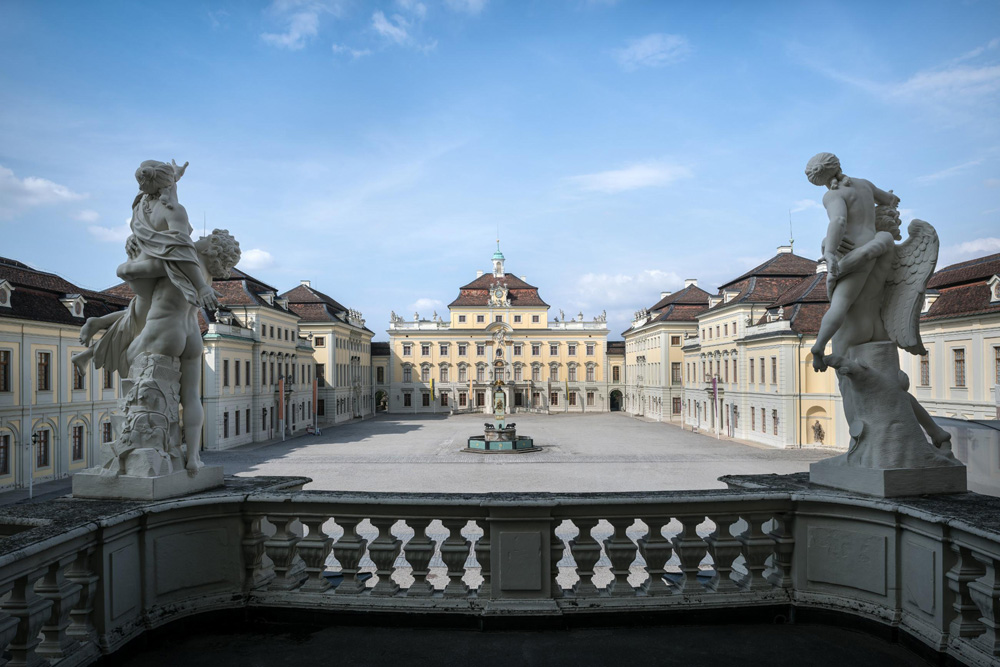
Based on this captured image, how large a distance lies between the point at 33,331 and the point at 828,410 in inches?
1412

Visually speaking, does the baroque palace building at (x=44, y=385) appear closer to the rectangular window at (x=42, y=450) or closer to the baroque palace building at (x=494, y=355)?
the rectangular window at (x=42, y=450)

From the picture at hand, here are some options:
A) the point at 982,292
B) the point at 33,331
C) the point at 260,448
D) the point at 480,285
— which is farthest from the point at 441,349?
the point at 982,292

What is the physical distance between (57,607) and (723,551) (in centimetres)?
358

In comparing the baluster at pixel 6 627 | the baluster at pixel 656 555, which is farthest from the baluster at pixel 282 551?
the baluster at pixel 656 555

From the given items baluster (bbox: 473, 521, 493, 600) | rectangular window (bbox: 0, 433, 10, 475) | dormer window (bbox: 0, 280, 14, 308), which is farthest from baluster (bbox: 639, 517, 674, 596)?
dormer window (bbox: 0, 280, 14, 308)

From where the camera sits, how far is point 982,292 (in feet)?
80.2

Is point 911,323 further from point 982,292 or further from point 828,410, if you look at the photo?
point 828,410

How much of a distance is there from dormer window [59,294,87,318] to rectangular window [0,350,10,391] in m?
3.66

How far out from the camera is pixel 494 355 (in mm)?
69625

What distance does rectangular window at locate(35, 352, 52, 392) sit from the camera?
24328 millimetres

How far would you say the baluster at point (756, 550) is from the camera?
156 inches

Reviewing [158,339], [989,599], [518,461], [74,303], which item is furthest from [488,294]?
[989,599]

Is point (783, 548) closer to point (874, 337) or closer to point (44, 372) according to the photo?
point (874, 337)

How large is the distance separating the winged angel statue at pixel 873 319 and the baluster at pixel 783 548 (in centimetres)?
66
